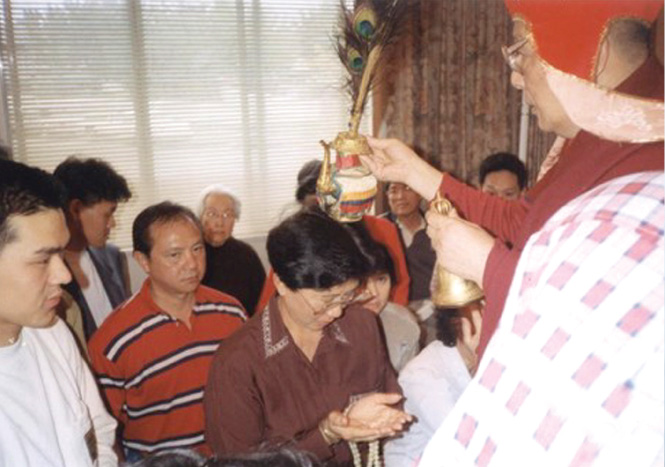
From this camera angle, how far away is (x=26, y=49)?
391 cm

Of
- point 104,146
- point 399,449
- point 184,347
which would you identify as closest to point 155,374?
point 184,347

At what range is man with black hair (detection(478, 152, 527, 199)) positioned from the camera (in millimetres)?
3424

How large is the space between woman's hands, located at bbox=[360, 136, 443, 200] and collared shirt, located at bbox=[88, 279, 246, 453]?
→ 1.01 metres

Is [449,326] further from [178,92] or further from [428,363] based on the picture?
[178,92]

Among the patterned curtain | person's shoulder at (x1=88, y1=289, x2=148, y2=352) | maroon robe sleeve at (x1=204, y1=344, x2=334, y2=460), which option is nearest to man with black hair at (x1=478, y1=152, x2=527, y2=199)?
the patterned curtain

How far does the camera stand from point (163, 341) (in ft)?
7.09

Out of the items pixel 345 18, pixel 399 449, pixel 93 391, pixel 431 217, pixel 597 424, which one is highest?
pixel 345 18

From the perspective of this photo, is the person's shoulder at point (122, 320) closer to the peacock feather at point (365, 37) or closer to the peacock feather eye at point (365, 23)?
the peacock feather at point (365, 37)

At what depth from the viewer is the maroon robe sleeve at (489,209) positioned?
1.51 meters

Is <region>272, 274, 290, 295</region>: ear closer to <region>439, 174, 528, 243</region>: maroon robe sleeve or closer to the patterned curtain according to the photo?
<region>439, 174, 528, 243</region>: maroon robe sleeve

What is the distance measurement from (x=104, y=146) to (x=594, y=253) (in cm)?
394

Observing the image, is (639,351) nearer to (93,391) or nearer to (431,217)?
(431,217)

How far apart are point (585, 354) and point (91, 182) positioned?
8.44 ft

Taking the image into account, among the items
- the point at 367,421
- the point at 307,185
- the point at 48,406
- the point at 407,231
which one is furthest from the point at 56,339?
the point at 407,231
